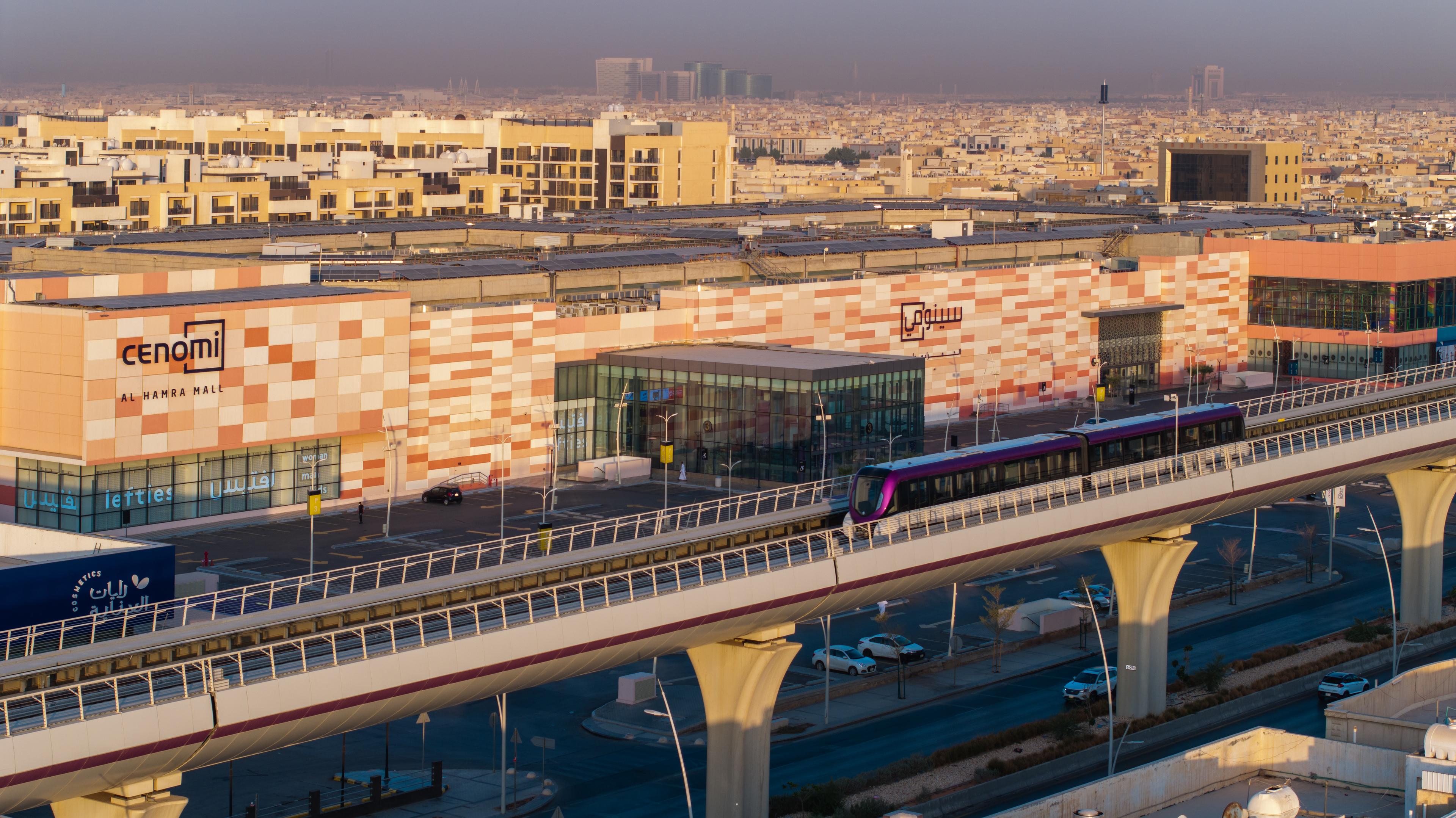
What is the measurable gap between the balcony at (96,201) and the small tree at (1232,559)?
340 ft

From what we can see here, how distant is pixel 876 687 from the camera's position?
6531 cm

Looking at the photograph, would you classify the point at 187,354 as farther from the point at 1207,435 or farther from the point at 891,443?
the point at 1207,435

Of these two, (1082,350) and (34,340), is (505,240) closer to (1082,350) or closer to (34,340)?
(1082,350)

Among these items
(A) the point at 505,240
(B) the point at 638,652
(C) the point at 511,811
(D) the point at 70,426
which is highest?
(A) the point at 505,240

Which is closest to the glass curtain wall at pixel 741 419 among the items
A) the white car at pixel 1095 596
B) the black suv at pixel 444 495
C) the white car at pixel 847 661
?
the black suv at pixel 444 495

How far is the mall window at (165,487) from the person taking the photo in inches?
2771

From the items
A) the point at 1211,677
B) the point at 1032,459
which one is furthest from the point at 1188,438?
the point at 1032,459

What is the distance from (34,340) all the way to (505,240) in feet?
205

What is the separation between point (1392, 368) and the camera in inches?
4953

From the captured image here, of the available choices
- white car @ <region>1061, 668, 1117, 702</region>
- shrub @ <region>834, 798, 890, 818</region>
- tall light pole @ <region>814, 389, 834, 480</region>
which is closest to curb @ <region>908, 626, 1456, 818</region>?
shrub @ <region>834, 798, 890, 818</region>

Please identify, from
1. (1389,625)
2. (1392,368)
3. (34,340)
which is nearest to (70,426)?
(34,340)

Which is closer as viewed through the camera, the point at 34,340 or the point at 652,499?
the point at 34,340

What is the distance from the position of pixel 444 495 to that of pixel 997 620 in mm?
24118

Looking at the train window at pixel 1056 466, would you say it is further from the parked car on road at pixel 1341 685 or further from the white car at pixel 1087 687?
the parked car on road at pixel 1341 685
